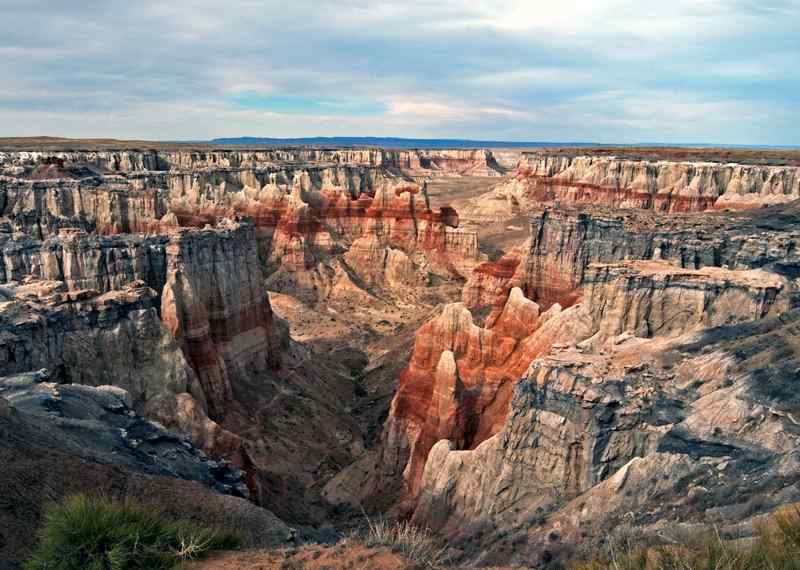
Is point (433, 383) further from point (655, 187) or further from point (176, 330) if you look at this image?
point (655, 187)

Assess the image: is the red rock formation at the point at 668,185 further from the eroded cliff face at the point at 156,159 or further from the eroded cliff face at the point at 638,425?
the eroded cliff face at the point at 638,425

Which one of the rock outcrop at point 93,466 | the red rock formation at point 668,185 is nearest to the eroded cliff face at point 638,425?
the rock outcrop at point 93,466

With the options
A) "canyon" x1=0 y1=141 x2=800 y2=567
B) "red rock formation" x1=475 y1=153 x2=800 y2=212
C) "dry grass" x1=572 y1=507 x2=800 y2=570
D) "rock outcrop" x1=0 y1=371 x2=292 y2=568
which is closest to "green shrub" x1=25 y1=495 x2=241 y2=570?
"rock outcrop" x1=0 y1=371 x2=292 y2=568

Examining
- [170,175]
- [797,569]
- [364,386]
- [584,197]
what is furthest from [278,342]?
[584,197]

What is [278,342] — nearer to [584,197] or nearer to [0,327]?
[0,327]

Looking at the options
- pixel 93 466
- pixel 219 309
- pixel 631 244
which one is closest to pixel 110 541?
pixel 93 466

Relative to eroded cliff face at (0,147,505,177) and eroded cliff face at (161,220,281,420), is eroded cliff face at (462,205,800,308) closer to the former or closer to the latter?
eroded cliff face at (161,220,281,420)
